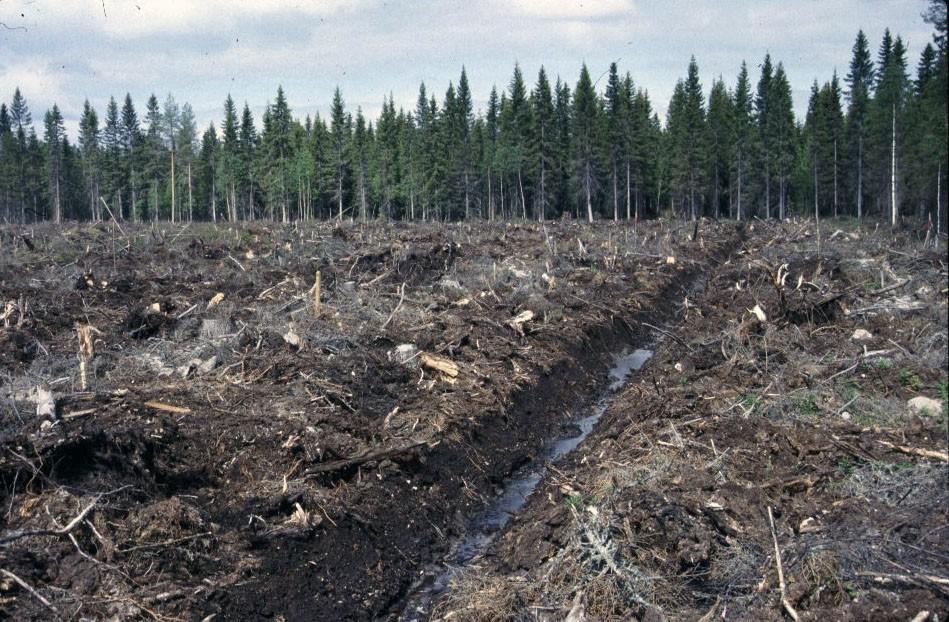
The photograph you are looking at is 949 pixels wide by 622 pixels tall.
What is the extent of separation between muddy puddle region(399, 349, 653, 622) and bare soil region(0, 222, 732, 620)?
15cm

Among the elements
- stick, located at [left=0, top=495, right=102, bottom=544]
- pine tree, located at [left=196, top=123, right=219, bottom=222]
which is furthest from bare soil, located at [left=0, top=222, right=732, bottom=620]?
pine tree, located at [left=196, top=123, right=219, bottom=222]

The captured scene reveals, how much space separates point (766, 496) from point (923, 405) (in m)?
1.96

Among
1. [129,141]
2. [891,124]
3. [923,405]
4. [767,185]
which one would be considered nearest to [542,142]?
[767,185]

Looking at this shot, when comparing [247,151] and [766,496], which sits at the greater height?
[247,151]

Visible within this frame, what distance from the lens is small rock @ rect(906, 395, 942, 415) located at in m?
6.97

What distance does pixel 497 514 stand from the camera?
9.00m

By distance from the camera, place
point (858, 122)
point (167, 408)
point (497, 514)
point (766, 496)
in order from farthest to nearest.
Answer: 1. point (858, 122)
2. point (497, 514)
3. point (167, 408)
4. point (766, 496)

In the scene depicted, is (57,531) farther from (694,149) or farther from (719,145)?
(719,145)

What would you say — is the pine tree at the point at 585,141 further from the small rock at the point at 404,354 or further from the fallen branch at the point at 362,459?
the fallen branch at the point at 362,459

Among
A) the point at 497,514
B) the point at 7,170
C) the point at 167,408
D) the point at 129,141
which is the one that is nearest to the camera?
the point at 167,408

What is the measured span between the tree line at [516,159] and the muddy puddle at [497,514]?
43267 mm

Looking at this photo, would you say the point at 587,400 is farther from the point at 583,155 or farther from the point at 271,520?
the point at 583,155

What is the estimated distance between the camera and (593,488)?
8.02 metres

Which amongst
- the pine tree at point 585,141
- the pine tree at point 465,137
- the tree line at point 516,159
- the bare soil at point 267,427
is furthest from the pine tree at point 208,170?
the bare soil at point 267,427
